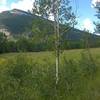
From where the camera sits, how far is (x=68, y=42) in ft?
54.5

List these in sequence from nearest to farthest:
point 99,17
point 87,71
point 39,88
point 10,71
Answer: point 39,88 → point 10,71 → point 87,71 → point 99,17

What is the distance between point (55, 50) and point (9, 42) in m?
80.9

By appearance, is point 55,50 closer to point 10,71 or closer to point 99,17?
point 10,71

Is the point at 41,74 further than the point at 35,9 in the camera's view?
No

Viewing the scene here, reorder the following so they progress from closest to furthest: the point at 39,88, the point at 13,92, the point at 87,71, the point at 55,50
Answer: the point at 13,92
the point at 39,88
the point at 55,50
the point at 87,71

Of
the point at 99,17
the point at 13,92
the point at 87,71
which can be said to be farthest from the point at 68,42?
the point at 99,17

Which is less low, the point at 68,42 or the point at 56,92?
the point at 68,42

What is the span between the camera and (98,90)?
1443 centimetres

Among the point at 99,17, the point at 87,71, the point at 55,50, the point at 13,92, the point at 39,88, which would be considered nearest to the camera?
the point at 13,92

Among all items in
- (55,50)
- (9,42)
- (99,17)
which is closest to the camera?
(55,50)

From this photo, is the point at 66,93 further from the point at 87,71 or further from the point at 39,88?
the point at 87,71

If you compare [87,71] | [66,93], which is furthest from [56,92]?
[87,71]

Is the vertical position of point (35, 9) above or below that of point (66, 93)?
above

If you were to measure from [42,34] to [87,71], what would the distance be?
5.36m
